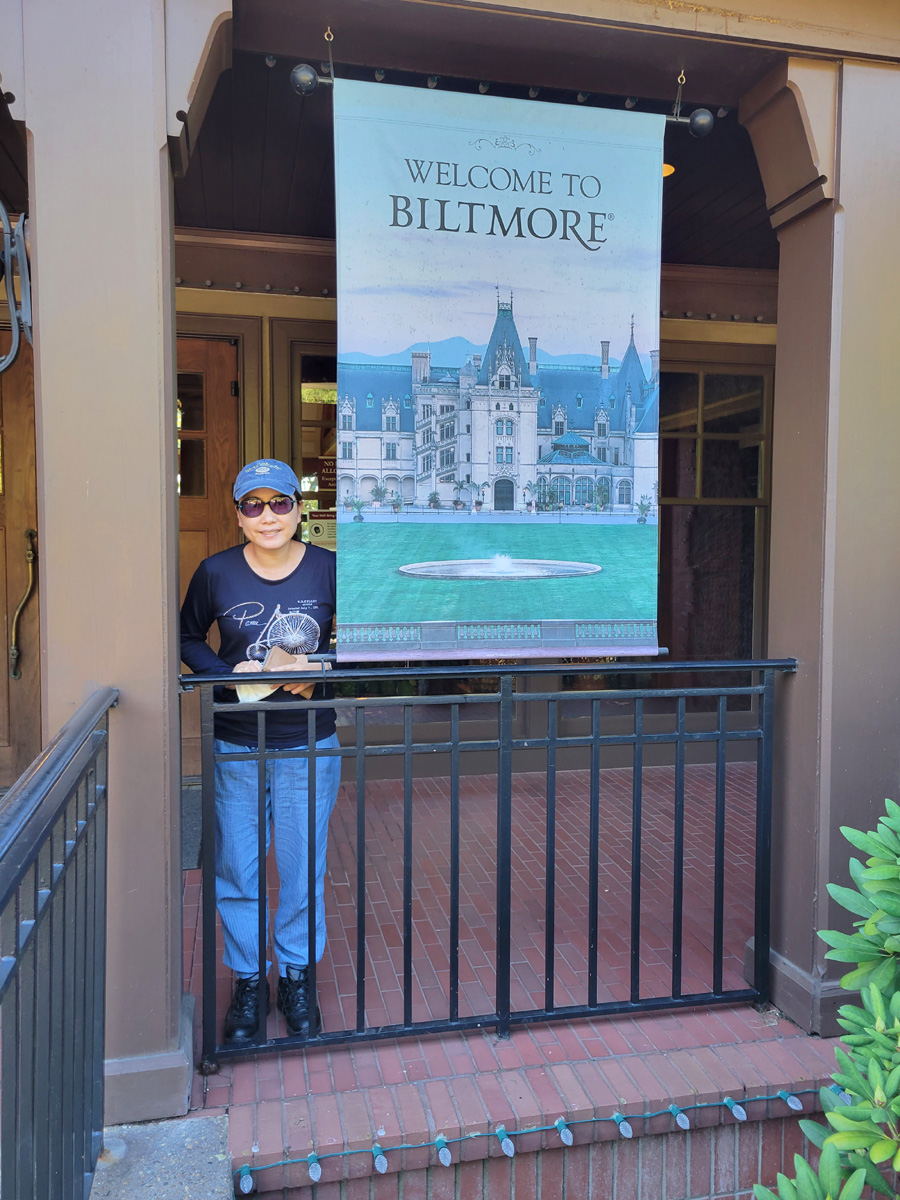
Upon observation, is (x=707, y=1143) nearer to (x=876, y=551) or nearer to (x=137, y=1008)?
(x=137, y=1008)

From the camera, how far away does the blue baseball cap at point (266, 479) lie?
2.44m

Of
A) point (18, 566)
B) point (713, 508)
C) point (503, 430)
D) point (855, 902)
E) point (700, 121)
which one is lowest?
point (855, 902)

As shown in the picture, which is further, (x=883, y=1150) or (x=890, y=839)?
(x=890, y=839)

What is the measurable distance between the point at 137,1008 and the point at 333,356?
3802mm

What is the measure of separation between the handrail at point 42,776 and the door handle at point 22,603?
10.2 ft

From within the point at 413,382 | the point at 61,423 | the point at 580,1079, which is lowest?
the point at 580,1079

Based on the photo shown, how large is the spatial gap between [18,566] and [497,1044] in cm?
370

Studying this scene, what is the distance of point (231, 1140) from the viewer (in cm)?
208

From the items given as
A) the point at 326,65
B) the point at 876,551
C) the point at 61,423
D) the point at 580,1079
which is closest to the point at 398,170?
the point at 326,65

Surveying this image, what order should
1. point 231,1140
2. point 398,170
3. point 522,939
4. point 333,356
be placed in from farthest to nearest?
point 333,356, point 522,939, point 398,170, point 231,1140

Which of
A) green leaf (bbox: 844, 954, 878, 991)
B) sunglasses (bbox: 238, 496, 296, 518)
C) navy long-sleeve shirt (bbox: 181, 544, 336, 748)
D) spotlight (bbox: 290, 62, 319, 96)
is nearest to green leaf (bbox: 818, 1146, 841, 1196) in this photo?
green leaf (bbox: 844, 954, 878, 991)

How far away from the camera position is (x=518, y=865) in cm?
395

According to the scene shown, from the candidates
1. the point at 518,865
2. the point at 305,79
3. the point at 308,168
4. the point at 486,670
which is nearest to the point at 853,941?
the point at 486,670

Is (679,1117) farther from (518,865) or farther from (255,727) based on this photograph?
(518,865)
